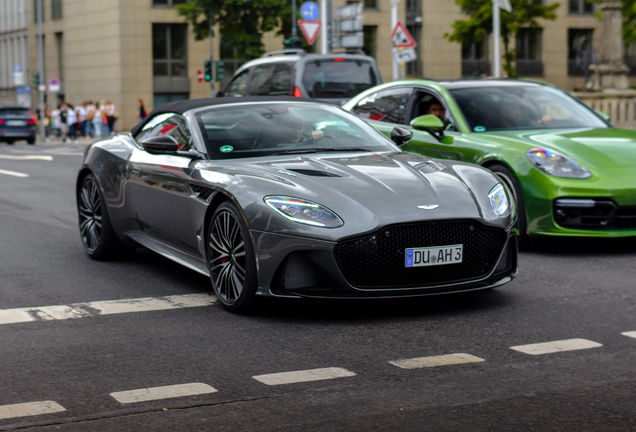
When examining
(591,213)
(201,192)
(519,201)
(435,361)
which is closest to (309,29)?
(519,201)

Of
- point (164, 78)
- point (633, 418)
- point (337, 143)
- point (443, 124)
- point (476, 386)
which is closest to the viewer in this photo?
point (633, 418)

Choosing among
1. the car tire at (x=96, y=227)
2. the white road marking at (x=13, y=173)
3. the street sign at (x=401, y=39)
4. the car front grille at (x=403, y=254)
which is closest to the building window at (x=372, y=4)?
the street sign at (x=401, y=39)

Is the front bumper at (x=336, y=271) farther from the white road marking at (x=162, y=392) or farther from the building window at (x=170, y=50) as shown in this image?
the building window at (x=170, y=50)

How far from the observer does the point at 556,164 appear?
26.8 feet

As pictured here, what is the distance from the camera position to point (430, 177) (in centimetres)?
614

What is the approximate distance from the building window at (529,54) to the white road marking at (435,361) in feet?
187

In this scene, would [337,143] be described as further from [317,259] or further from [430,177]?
[317,259]

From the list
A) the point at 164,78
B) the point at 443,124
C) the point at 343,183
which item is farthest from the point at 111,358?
the point at 164,78

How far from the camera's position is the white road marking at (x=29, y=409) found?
3994mm

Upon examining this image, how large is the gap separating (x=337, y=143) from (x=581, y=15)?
58276 millimetres

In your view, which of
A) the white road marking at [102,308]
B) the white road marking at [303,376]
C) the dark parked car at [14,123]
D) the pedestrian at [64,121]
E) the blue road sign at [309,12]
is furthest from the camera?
the pedestrian at [64,121]

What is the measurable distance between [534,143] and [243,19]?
3216 centimetres

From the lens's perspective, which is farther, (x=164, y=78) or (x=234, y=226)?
(x=164, y=78)

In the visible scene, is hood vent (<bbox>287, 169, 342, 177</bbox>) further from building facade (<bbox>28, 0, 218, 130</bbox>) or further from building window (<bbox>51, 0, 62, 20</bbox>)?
building window (<bbox>51, 0, 62, 20</bbox>)
